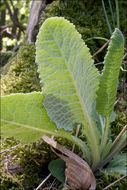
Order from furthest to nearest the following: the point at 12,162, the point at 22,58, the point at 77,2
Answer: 1. the point at 77,2
2. the point at 22,58
3. the point at 12,162

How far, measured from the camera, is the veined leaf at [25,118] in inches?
27.7


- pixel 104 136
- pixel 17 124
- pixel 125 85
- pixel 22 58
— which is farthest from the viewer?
pixel 22 58

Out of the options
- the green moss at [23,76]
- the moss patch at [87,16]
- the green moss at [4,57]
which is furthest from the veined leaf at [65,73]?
the green moss at [4,57]

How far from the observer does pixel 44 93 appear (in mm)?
777

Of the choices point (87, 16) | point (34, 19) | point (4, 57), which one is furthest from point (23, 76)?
point (4, 57)

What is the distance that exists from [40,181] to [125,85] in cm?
88

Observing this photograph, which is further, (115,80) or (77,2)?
(77,2)

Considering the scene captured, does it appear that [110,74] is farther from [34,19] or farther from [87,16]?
[34,19]

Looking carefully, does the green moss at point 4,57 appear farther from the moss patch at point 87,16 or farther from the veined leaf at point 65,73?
the veined leaf at point 65,73

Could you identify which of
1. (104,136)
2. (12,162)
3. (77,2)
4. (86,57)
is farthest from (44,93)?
(77,2)

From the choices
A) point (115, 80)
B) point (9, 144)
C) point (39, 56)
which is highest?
point (39, 56)

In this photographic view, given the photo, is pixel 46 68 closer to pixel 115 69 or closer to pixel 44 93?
pixel 44 93

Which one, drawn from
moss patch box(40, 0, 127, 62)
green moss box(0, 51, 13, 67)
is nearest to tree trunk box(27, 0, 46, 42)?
moss patch box(40, 0, 127, 62)

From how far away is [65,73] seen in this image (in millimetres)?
750
